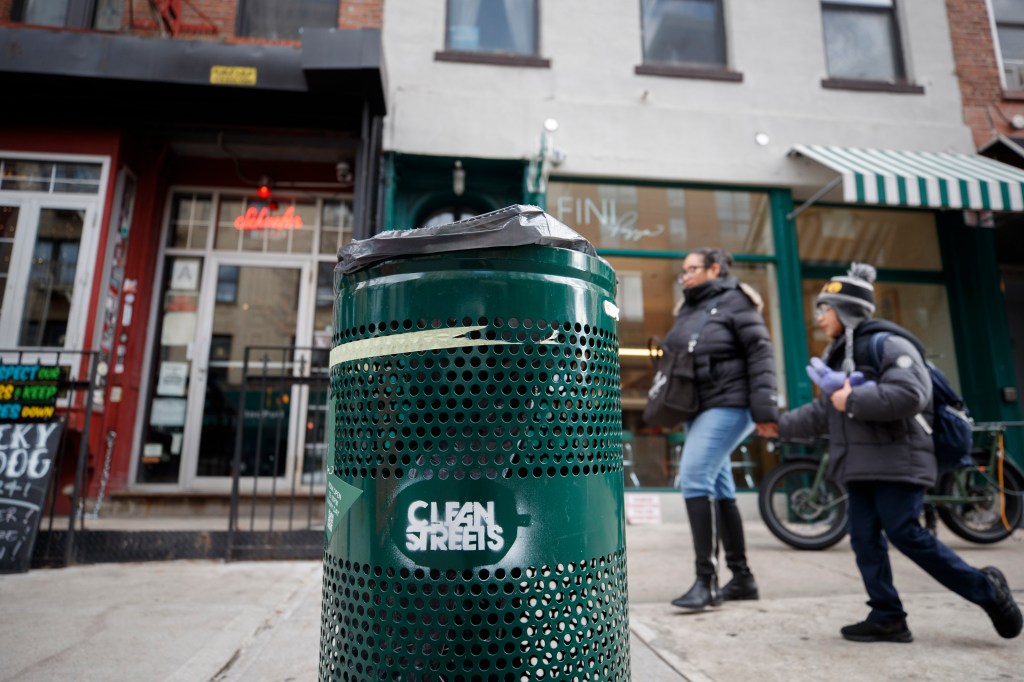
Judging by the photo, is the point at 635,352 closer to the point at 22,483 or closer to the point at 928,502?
the point at 928,502

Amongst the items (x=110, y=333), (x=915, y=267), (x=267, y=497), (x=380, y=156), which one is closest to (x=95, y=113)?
(x=110, y=333)

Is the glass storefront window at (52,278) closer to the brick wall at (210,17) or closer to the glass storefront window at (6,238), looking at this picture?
the glass storefront window at (6,238)

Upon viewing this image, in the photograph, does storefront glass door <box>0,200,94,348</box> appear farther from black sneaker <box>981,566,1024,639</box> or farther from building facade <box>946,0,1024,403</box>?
building facade <box>946,0,1024,403</box>

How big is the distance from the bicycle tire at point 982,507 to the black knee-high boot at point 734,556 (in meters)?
3.09

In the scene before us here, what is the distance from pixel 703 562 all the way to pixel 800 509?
2616 mm

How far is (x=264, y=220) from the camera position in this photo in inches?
298

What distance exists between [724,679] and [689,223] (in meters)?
6.10

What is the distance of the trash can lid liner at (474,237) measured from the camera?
1.31 m

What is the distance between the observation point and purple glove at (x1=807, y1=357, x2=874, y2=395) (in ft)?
9.06

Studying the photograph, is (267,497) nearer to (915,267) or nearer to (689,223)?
(689,223)

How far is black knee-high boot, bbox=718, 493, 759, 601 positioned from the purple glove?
89cm

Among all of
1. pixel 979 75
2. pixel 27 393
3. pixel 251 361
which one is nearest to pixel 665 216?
pixel 979 75

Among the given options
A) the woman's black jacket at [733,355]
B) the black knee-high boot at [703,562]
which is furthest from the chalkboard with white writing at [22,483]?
the woman's black jacket at [733,355]

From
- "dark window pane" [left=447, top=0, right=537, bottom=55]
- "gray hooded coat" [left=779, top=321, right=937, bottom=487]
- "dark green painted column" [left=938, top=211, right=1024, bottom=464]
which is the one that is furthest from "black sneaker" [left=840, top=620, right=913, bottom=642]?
"dark window pane" [left=447, top=0, right=537, bottom=55]
